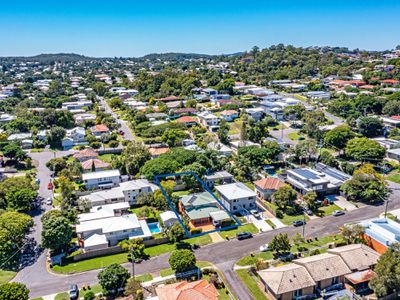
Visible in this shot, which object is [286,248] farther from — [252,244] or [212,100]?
[212,100]

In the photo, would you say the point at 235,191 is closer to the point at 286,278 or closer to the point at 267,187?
the point at 267,187

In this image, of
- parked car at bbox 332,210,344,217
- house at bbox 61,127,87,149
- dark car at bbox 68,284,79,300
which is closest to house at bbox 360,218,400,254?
parked car at bbox 332,210,344,217

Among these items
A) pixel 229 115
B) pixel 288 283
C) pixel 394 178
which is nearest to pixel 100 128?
pixel 229 115

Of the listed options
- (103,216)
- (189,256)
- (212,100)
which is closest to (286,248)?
→ (189,256)

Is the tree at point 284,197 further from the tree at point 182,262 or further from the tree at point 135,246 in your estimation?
the tree at point 135,246

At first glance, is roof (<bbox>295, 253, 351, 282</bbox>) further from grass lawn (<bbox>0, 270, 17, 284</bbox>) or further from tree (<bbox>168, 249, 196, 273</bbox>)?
grass lawn (<bbox>0, 270, 17, 284</bbox>)

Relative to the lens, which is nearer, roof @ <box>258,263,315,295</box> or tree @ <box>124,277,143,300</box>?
roof @ <box>258,263,315,295</box>
